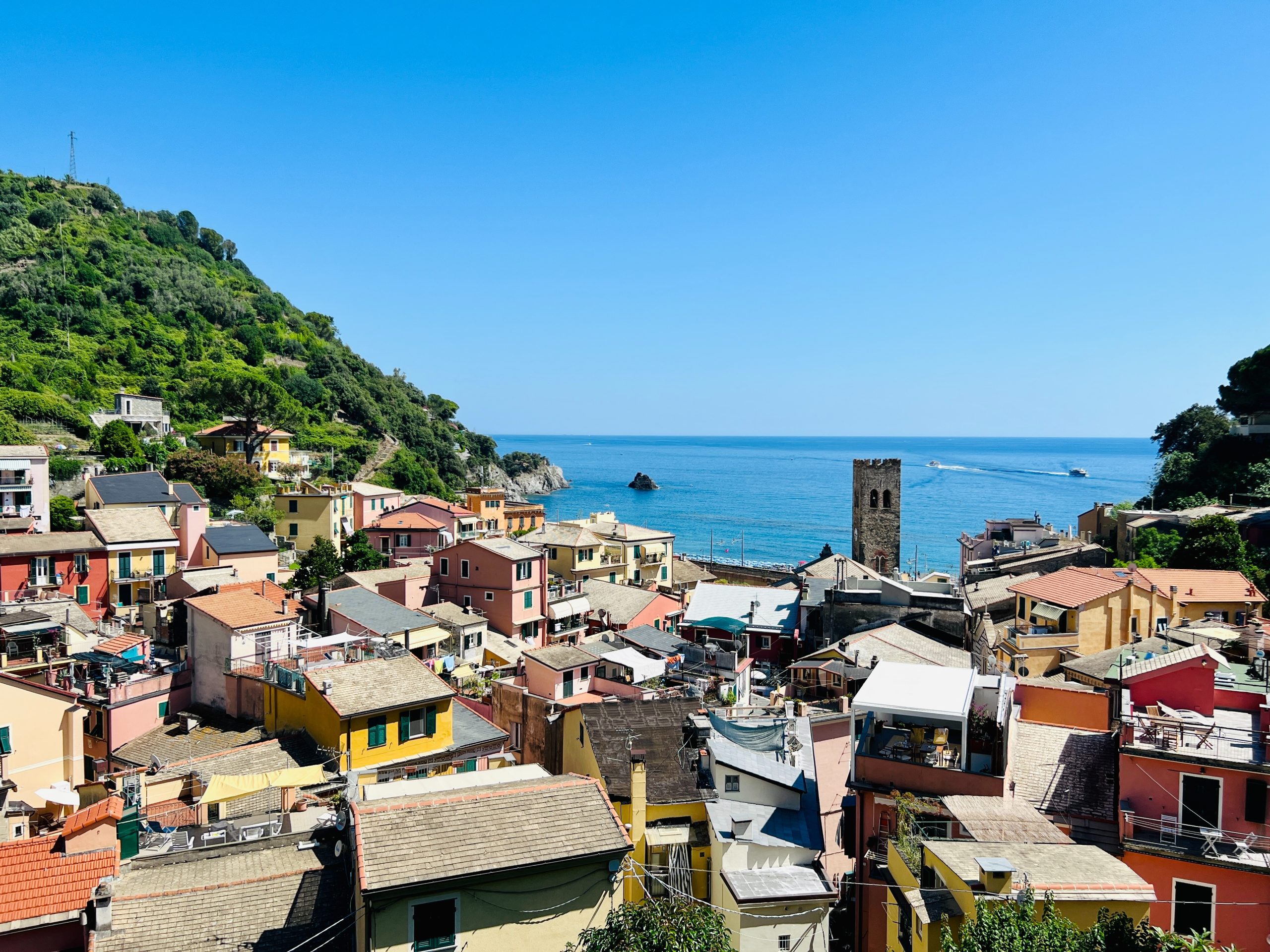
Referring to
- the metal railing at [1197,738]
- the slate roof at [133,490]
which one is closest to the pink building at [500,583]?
the slate roof at [133,490]

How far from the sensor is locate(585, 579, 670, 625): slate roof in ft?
135

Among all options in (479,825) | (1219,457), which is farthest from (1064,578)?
(1219,457)

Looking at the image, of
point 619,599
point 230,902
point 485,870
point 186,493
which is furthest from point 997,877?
point 186,493

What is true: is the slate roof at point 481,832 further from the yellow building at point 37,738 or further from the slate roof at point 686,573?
the slate roof at point 686,573

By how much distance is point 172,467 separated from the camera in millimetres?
54344

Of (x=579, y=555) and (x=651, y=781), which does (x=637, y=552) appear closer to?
(x=579, y=555)

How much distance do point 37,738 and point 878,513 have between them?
44308 millimetres

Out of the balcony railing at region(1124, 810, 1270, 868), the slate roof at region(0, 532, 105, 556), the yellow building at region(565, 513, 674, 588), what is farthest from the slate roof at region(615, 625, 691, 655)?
the slate roof at region(0, 532, 105, 556)

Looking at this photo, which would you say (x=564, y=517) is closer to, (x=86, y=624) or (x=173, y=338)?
(x=173, y=338)

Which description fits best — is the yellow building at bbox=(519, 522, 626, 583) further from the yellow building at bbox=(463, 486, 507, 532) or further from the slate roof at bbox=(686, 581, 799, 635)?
the slate roof at bbox=(686, 581, 799, 635)

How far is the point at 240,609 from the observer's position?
25.2 m

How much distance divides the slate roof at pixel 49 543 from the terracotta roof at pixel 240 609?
469 inches

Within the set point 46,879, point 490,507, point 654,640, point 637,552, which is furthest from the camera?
point 490,507

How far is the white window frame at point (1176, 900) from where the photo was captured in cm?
1150
